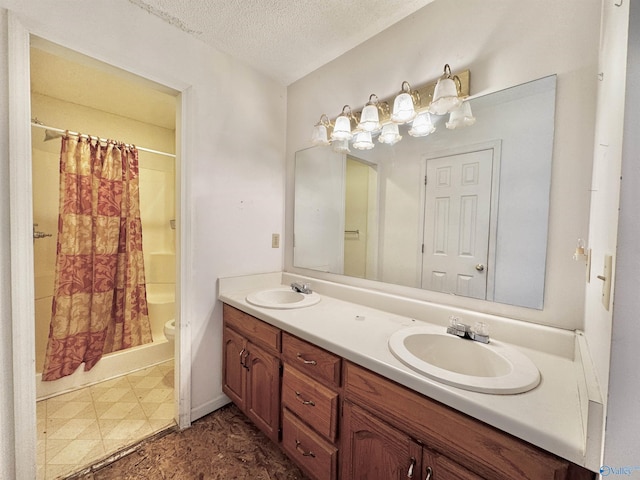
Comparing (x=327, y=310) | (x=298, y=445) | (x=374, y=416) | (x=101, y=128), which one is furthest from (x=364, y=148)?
(x=101, y=128)

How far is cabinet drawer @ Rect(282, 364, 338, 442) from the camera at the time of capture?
3.42 feet

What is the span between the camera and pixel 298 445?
119cm

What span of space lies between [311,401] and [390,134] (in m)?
1.35

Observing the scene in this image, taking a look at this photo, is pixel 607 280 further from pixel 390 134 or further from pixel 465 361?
pixel 390 134

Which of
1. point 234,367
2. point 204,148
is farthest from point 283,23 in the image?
point 234,367

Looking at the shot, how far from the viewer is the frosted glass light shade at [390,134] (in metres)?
1.38

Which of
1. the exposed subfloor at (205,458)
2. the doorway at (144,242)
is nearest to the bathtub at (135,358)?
the doorway at (144,242)

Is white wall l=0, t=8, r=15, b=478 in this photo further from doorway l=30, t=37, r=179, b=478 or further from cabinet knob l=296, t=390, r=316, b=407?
cabinet knob l=296, t=390, r=316, b=407

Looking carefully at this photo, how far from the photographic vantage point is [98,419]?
162 centimetres

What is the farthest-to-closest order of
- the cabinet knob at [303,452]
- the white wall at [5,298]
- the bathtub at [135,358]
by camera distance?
the bathtub at [135,358] → the cabinet knob at [303,452] → the white wall at [5,298]

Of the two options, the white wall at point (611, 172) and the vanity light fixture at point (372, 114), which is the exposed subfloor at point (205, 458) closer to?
the white wall at point (611, 172)

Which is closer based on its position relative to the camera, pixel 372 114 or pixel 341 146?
pixel 372 114

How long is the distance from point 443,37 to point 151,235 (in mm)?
2938

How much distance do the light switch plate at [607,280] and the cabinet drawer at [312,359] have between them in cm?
77
